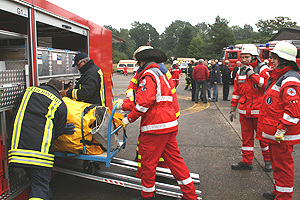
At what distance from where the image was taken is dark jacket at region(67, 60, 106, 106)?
387 cm

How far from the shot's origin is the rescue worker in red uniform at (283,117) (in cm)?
288

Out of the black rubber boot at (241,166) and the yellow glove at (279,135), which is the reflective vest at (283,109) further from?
the black rubber boot at (241,166)

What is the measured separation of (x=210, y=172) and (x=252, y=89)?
1.61 m

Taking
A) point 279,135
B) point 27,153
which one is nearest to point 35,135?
point 27,153

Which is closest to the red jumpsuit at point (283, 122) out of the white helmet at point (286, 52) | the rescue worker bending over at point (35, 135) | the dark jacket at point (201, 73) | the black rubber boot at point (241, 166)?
the white helmet at point (286, 52)

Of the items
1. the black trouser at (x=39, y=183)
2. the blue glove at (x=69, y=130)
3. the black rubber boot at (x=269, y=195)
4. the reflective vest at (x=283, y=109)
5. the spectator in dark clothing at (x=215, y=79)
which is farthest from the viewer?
the spectator in dark clothing at (x=215, y=79)

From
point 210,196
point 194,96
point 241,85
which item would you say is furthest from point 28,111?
point 194,96

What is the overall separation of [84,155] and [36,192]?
0.71 metres

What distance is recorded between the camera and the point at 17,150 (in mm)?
2576

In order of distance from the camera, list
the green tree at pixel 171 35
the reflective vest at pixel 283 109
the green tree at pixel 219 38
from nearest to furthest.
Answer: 1. the reflective vest at pixel 283 109
2. the green tree at pixel 219 38
3. the green tree at pixel 171 35

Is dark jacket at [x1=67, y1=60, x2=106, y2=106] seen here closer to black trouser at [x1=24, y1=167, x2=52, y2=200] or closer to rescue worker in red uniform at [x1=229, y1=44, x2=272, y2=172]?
black trouser at [x1=24, y1=167, x2=52, y2=200]

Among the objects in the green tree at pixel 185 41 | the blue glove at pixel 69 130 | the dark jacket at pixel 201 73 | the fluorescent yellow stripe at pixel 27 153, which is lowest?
the fluorescent yellow stripe at pixel 27 153

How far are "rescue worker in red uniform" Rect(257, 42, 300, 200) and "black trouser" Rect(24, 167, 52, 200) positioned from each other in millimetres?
2743

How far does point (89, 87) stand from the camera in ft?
12.8
